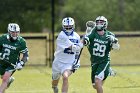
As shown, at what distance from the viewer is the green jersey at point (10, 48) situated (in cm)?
1684

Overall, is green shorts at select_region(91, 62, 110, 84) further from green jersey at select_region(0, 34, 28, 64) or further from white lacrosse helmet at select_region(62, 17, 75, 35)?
green jersey at select_region(0, 34, 28, 64)

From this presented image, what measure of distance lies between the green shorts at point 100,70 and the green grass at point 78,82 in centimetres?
276

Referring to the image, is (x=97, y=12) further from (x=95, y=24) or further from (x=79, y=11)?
(x=95, y=24)

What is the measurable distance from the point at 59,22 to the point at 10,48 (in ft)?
91.4

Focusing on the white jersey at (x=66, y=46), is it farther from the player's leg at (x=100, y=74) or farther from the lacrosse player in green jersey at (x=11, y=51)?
the lacrosse player in green jersey at (x=11, y=51)

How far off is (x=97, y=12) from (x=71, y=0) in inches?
207

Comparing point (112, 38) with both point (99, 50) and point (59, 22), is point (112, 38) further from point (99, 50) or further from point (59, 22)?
point (59, 22)

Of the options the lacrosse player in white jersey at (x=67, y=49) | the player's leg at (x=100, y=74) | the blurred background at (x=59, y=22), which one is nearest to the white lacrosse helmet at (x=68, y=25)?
the lacrosse player in white jersey at (x=67, y=49)


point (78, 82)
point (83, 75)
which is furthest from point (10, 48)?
point (83, 75)

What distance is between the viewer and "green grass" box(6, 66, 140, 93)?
19.6 meters

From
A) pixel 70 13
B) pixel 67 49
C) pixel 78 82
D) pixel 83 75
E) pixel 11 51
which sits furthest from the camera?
pixel 70 13

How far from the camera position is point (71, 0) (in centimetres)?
5956

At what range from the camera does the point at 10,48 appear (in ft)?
55.3

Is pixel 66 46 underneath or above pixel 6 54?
above
